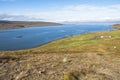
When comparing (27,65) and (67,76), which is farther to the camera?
(27,65)

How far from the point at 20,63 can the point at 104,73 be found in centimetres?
829

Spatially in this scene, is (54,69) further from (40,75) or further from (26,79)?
(26,79)

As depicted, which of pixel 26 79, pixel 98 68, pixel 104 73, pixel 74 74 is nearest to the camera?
pixel 26 79

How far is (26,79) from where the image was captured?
48.1 ft

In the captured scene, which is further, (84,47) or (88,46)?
(88,46)

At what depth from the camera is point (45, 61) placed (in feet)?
65.3

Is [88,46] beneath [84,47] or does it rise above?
beneath

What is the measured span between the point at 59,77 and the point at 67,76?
0.67 metres

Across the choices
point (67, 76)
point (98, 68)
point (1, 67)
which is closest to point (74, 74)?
point (67, 76)

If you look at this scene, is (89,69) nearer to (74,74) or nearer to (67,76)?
(74,74)

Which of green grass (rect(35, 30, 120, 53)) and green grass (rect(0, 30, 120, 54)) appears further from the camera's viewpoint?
green grass (rect(35, 30, 120, 53))

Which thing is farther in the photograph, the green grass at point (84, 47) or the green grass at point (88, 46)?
the green grass at point (88, 46)

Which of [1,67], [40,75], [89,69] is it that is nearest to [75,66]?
[89,69]

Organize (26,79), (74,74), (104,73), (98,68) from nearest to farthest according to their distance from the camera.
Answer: (26,79) < (74,74) < (104,73) < (98,68)
